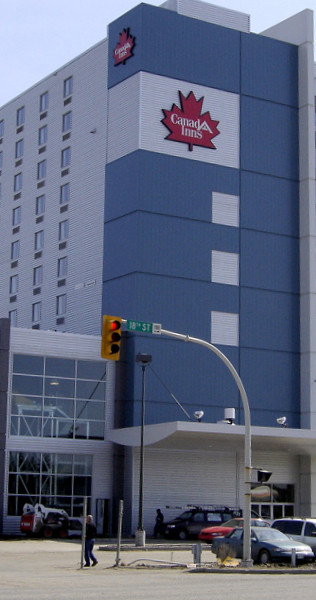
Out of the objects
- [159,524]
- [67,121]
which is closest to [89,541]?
[159,524]

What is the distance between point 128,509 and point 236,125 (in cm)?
2415

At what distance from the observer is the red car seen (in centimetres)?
4097

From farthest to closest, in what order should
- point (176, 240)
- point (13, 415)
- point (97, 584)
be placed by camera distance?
1. point (176, 240)
2. point (13, 415)
3. point (97, 584)

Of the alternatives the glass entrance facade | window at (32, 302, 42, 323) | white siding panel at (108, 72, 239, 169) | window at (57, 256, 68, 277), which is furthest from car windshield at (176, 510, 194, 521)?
white siding panel at (108, 72, 239, 169)

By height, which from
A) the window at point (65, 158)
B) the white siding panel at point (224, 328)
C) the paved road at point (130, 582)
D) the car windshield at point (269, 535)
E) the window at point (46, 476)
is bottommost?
the paved road at point (130, 582)

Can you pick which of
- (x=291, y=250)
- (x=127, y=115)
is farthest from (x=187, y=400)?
(x=127, y=115)

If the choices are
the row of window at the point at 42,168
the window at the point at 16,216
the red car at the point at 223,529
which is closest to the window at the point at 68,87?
the row of window at the point at 42,168

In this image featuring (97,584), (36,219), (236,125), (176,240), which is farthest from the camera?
(36,219)

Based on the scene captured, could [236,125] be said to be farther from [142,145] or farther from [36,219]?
[36,219]

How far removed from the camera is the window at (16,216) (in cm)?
6712

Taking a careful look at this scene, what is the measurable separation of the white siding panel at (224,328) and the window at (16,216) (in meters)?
19.4

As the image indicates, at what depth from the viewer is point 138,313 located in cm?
5209

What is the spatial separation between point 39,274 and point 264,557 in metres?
35.5

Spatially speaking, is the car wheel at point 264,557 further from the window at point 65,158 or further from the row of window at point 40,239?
the window at point 65,158
